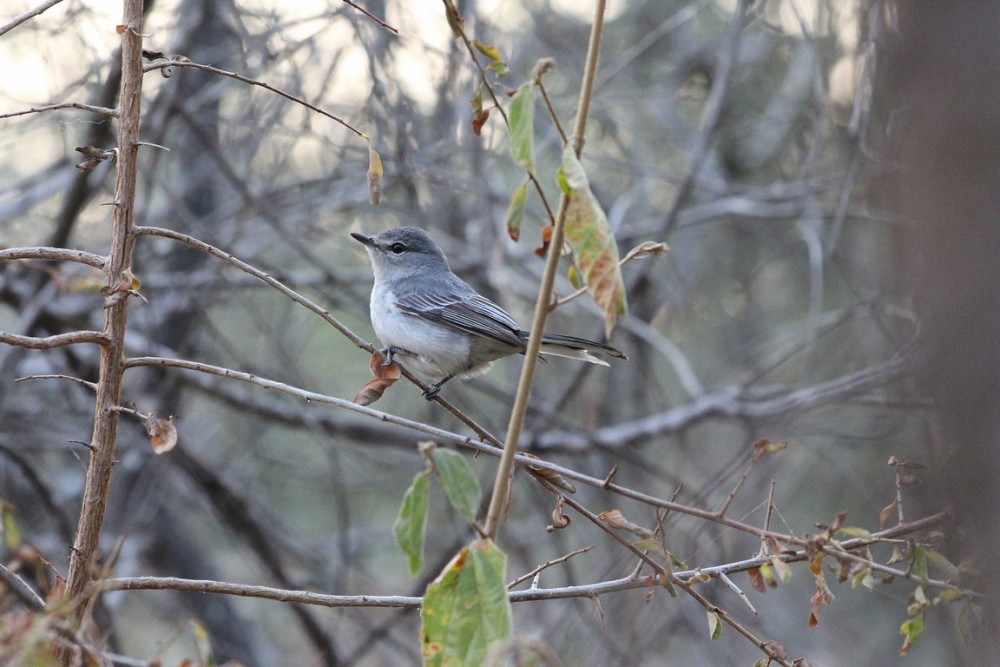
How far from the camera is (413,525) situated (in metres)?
1.50

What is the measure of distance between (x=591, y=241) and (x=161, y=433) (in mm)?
984

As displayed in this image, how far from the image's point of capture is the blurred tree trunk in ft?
4.89

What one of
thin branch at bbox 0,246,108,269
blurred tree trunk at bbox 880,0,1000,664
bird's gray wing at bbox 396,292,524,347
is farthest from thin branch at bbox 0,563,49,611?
bird's gray wing at bbox 396,292,524,347

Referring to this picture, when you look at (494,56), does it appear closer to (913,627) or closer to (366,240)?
(913,627)

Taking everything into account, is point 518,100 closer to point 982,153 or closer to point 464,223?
point 982,153

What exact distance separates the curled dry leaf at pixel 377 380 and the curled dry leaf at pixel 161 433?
1.89 ft

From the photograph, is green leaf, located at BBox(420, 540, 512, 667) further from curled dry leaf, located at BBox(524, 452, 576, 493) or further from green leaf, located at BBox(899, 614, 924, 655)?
green leaf, located at BBox(899, 614, 924, 655)

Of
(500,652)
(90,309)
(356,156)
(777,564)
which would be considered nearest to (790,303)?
(356,156)

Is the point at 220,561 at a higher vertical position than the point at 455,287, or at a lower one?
lower

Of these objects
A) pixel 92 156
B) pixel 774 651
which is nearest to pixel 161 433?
pixel 92 156

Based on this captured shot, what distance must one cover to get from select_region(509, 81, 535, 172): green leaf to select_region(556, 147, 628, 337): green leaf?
64 mm

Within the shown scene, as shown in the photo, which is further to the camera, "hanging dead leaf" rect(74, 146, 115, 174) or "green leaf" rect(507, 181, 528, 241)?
"hanging dead leaf" rect(74, 146, 115, 174)

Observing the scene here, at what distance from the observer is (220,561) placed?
34.1ft

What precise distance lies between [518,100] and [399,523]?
689mm
